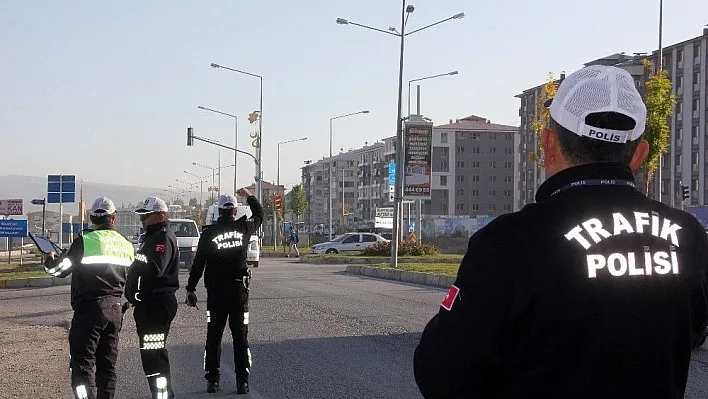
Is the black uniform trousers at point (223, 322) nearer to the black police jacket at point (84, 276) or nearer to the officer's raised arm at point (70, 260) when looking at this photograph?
the black police jacket at point (84, 276)

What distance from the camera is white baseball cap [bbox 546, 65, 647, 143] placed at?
2.59 metres

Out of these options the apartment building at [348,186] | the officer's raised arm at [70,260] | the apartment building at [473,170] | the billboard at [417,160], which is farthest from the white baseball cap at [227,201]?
the apartment building at [473,170]

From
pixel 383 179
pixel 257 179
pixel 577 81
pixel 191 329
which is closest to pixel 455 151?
pixel 383 179

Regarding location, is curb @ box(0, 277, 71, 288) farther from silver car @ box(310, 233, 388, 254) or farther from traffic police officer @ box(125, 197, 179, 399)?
silver car @ box(310, 233, 388, 254)

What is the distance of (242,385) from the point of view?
30.3 ft

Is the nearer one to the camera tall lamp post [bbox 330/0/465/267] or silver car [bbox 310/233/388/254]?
tall lamp post [bbox 330/0/465/267]

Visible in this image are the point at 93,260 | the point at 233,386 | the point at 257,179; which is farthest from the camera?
the point at 257,179

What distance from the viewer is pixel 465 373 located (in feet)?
7.95

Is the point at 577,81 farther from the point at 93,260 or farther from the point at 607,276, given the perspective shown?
the point at 93,260

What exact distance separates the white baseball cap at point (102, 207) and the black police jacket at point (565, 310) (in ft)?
19.6

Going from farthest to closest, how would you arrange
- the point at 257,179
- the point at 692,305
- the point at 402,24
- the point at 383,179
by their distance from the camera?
1. the point at 383,179
2. the point at 257,179
3. the point at 402,24
4. the point at 692,305

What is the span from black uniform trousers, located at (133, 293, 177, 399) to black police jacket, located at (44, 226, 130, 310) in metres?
0.45

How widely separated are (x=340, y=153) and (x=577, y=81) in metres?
177

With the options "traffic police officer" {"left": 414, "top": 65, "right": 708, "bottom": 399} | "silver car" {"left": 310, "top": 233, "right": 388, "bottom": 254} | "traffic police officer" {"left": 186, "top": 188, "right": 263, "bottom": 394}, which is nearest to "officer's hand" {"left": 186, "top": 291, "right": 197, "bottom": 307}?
"traffic police officer" {"left": 186, "top": 188, "right": 263, "bottom": 394}
